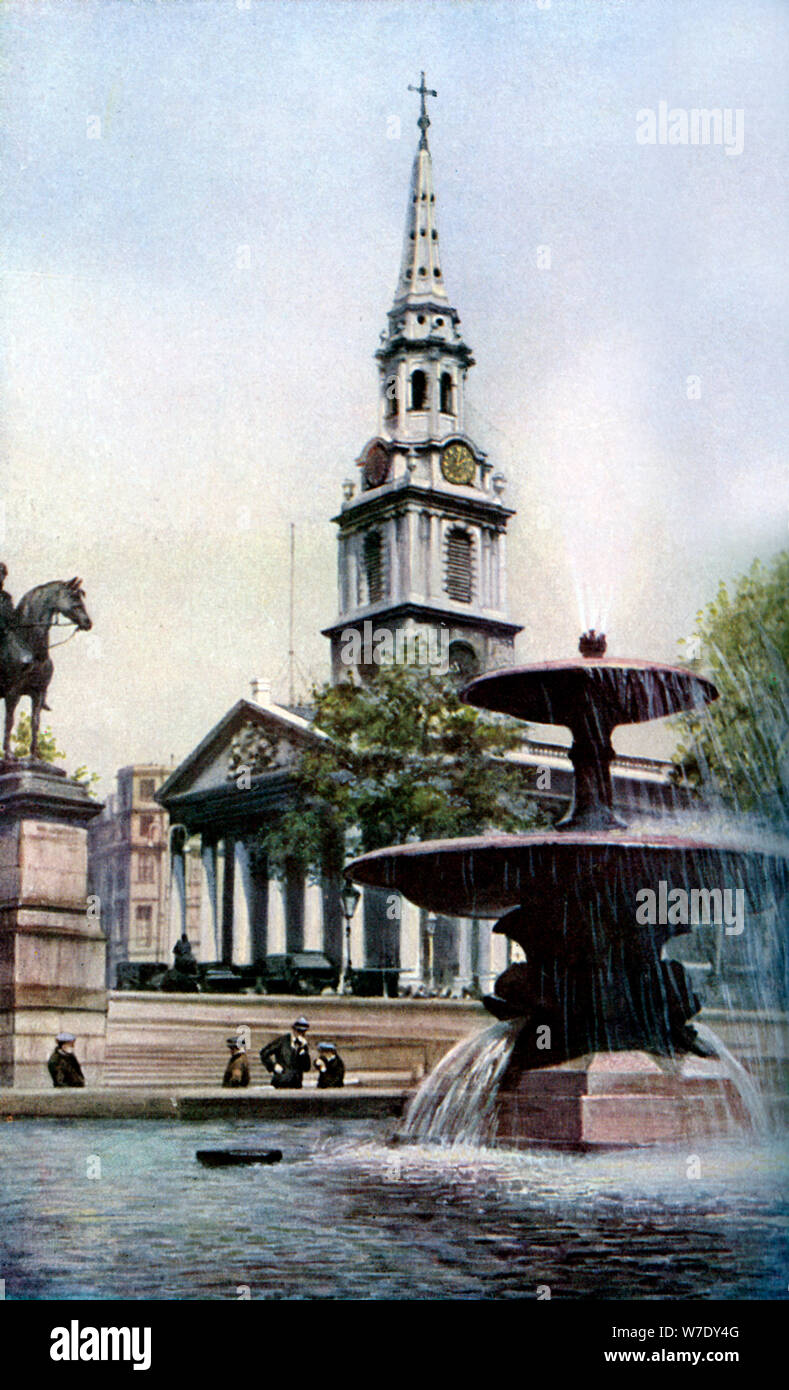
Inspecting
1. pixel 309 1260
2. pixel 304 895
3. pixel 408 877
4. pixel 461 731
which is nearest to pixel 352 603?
pixel 304 895

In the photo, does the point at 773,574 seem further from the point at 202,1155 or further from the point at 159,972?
the point at 159,972

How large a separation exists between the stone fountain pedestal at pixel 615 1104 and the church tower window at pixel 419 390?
3489cm

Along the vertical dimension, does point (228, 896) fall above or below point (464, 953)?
above

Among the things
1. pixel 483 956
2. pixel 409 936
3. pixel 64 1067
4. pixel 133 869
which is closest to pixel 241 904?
pixel 409 936

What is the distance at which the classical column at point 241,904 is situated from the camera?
43519mm

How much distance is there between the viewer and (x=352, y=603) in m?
47.7

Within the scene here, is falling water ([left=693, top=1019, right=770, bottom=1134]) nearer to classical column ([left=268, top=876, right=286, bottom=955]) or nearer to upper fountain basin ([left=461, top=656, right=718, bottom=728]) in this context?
upper fountain basin ([left=461, top=656, right=718, bottom=728])

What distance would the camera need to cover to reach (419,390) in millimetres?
44656

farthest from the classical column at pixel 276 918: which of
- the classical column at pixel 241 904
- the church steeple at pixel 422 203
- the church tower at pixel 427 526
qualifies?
the church steeple at pixel 422 203

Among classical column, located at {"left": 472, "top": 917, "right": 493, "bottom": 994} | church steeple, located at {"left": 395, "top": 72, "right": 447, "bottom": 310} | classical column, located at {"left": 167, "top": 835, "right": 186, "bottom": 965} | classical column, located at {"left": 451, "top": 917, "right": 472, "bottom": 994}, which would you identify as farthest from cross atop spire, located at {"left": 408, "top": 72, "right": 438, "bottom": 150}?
classical column, located at {"left": 167, "top": 835, "right": 186, "bottom": 965}

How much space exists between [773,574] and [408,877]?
7231 mm

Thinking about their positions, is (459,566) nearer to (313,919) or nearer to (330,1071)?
(313,919)

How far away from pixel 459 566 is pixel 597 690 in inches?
1429
